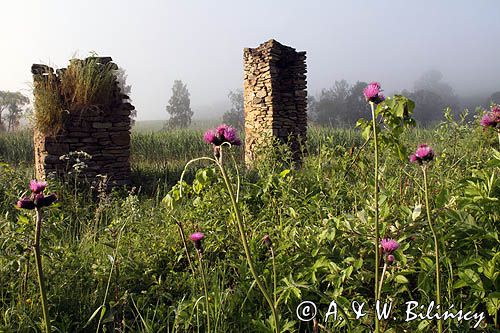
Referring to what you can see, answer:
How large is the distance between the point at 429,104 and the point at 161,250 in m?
50.3

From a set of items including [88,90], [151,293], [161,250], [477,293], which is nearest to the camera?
[477,293]

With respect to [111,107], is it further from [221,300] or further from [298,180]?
[221,300]

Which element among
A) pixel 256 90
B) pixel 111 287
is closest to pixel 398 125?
pixel 111 287

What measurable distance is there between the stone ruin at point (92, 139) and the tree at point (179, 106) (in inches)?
1803

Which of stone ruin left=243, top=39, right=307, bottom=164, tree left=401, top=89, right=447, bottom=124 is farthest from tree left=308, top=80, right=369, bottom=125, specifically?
stone ruin left=243, top=39, right=307, bottom=164

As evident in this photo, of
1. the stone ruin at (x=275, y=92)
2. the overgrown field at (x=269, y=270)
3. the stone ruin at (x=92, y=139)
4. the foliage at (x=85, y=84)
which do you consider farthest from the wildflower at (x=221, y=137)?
the stone ruin at (x=275, y=92)

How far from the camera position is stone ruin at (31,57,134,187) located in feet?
23.9

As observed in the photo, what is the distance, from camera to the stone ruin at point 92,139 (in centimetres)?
728

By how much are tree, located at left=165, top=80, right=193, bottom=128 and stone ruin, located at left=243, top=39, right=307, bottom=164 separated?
142 feet

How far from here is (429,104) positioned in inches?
1929

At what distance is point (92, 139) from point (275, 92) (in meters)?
4.20

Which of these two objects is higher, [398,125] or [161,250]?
[398,125]

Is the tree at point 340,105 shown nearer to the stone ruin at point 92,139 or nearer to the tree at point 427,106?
the tree at point 427,106

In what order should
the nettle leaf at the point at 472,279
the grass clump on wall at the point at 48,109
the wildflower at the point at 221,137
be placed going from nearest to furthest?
the wildflower at the point at 221,137 < the nettle leaf at the point at 472,279 < the grass clump on wall at the point at 48,109
